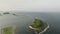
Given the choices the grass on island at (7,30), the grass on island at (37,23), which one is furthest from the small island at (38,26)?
the grass on island at (7,30)

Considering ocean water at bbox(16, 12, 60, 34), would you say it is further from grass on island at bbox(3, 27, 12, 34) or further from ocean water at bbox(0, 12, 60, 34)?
grass on island at bbox(3, 27, 12, 34)

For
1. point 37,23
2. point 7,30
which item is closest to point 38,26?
point 37,23

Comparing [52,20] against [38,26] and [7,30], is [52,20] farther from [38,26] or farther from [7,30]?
[7,30]

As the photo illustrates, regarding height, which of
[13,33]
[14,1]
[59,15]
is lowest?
[13,33]

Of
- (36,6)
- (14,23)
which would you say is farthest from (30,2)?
(14,23)

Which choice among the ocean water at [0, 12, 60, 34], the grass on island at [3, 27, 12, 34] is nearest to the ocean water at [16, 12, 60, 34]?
the ocean water at [0, 12, 60, 34]

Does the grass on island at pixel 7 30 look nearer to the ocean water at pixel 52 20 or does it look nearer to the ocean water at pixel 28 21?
the ocean water at pixel 28 21

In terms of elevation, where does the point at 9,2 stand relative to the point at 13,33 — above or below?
above

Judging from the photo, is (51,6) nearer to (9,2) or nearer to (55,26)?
(55,26)
